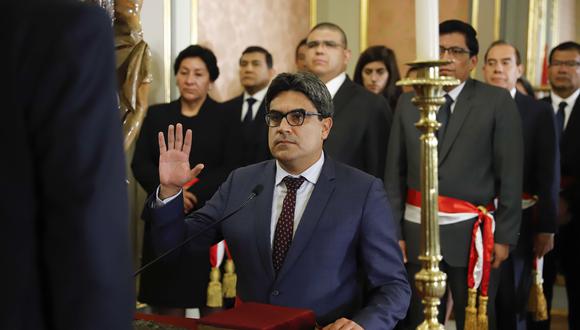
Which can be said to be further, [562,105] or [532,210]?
[562,105]

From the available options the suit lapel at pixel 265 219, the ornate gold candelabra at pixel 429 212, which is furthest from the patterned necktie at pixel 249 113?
the ornate gold candelabra at pixel 429 212

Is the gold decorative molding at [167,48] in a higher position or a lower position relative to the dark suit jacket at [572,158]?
higher

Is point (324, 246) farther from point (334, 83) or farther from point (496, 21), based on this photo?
point (496, 21)

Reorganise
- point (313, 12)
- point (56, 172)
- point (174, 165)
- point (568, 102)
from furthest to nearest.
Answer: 1. point (313, 12)
2. point (568, 102)
3. point (174, 165)
4. point (56, 172)

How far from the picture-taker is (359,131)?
12.2 feet

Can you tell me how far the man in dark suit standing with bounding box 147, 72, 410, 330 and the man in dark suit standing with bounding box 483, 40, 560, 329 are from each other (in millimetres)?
1747

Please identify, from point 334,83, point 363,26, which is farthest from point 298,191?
point 363,26

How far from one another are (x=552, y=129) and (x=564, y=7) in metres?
3.93

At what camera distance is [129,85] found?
3.29m

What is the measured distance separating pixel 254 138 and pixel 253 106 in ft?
1.25

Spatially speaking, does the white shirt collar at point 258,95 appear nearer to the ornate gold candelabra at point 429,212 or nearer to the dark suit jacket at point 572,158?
the dark suit jacket at point 572,158

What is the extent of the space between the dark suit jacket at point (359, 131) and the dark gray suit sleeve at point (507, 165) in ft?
1.67

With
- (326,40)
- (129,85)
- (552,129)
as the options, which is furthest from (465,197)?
(129,85)

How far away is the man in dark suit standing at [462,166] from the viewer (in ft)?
11.5
